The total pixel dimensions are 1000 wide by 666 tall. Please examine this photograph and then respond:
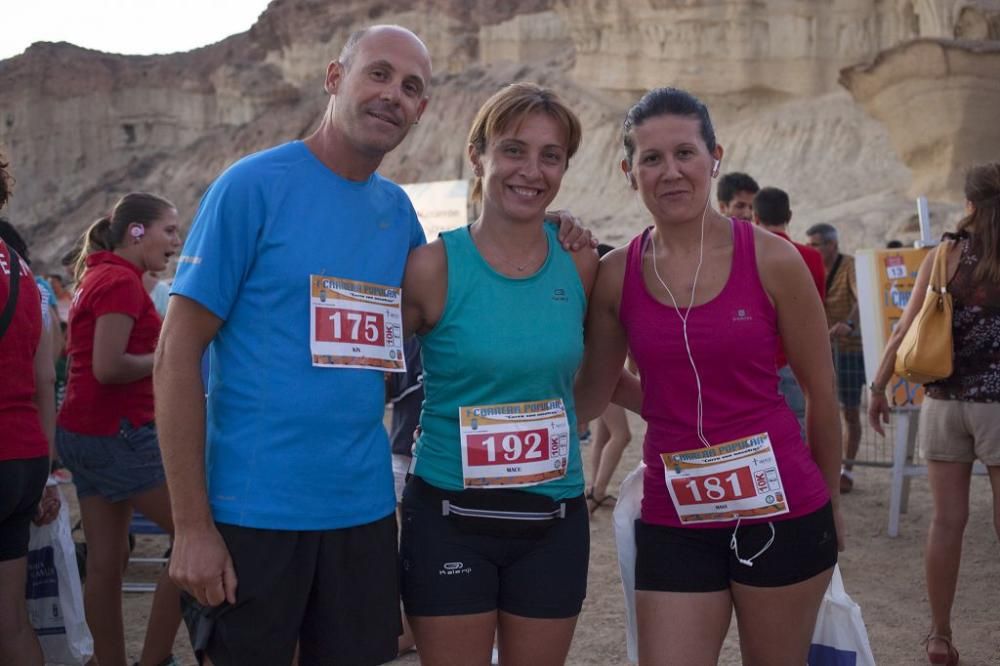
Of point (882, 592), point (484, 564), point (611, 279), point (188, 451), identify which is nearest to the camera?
point (188, 451)

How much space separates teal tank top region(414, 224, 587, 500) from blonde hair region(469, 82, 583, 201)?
1.03 ft

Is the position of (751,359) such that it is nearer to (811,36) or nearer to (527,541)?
(527,541)

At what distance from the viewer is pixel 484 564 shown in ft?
7.72

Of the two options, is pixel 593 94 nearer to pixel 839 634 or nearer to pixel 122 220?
pixel 122 220

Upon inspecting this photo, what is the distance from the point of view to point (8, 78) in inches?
2265

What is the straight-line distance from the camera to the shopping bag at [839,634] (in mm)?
2672

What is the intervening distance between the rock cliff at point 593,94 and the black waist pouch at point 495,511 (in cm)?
271

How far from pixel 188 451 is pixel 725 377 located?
1.37 meters

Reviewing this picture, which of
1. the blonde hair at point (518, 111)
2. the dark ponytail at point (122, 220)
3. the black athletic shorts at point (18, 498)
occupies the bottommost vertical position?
the black athletic shorts at point (18, 498)

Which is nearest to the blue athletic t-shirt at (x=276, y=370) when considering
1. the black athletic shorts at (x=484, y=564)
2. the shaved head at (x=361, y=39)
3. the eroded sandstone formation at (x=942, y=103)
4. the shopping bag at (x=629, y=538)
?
the black athletic shorts at (x=484, y=564)

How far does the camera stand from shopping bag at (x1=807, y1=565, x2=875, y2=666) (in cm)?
267

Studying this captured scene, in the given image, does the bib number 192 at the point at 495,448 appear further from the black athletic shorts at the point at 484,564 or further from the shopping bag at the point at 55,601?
the shopping bag at the point at 55,601

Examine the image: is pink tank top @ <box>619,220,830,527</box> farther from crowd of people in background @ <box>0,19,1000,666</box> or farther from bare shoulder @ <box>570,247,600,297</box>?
bare shoulder @ <box>570,247,600,297</box>

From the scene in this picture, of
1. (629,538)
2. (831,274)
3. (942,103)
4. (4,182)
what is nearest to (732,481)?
(629,538)
